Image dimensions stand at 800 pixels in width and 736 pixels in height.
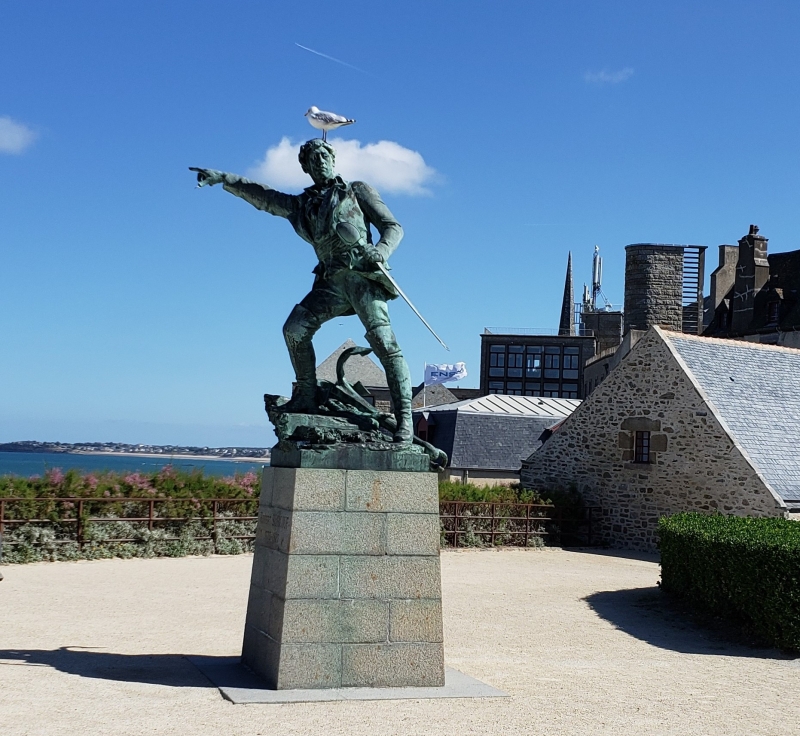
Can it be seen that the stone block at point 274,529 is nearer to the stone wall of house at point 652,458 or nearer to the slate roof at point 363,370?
the stone wall of house at point 652,458

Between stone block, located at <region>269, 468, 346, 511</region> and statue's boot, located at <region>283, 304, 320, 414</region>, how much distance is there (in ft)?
2.54

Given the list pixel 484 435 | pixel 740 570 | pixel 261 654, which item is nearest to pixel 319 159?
pixel 261 654

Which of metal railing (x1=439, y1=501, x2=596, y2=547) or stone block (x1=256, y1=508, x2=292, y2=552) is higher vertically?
stone block (x1=256, y1=508, x2=292, y2=552)

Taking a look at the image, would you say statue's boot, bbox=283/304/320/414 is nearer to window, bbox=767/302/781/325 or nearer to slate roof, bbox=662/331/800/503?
slate roof, bbox=662/331/800/503

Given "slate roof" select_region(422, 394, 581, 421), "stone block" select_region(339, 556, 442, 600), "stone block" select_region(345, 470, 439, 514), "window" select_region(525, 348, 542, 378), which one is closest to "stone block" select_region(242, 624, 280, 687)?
"stone block" select_region(339, 556, 442, 600)

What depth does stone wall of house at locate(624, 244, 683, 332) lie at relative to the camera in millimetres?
34625

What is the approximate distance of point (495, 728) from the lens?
586 cm

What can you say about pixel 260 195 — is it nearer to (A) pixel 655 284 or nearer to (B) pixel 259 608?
(B) pixel 259 608

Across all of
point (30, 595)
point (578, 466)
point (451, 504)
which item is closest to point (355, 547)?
point (30, 595)

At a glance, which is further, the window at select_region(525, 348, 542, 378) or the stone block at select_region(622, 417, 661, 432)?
the window at select_region(525, 348, 542, 378)

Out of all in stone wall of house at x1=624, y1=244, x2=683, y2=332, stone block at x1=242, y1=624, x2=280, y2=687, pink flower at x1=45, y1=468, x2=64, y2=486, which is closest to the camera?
stone block at x1=242, y1=624, x2=280, y2=687

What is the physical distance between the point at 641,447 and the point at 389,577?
13541 mm

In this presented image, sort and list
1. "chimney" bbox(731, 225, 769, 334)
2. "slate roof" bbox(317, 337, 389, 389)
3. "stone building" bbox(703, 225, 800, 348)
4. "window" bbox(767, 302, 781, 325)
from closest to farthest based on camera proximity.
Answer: "stone building" bbox(703, 225, 800, 348)
"window" bbox(767, 302, 781, 325)
"chimney" bbox(731, 225, 769, 334)
"slate roof" bbox(317, 337, 389, 389)

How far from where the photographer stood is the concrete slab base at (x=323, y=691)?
20.4 feet
